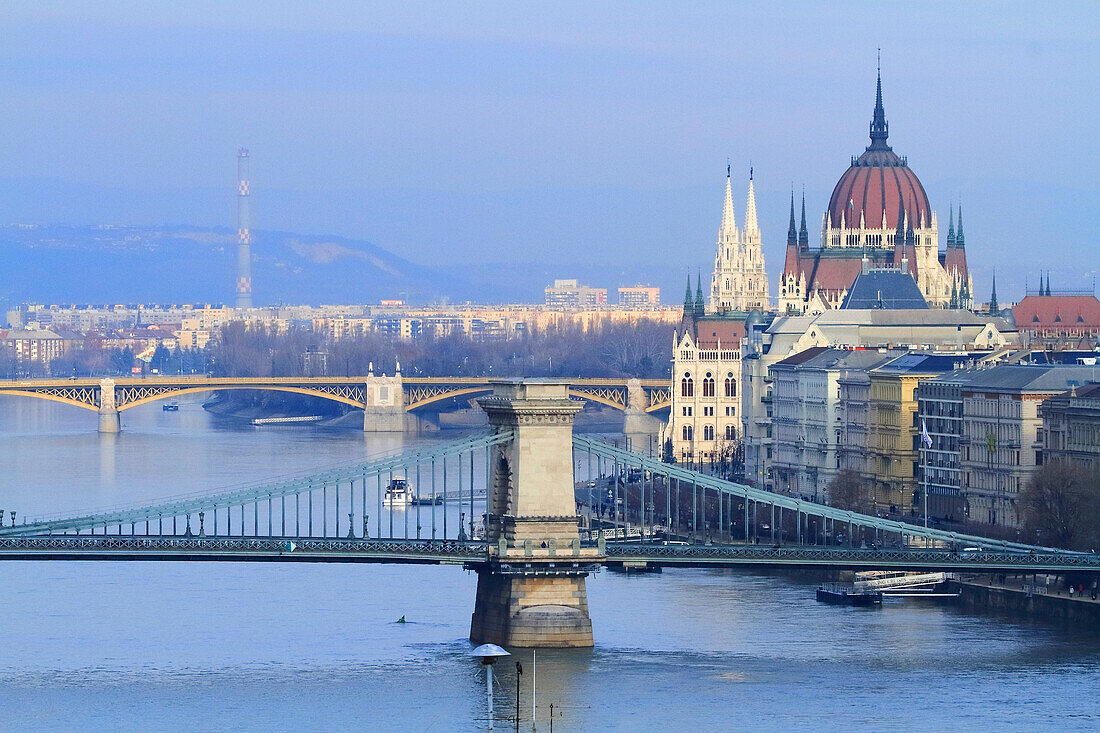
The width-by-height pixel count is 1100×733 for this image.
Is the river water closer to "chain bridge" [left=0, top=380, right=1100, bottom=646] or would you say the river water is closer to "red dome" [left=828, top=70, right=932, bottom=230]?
"chain bridge" [left=0, top=380, right=1100, bottom=646]

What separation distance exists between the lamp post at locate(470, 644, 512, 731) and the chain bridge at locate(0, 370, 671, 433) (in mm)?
71645

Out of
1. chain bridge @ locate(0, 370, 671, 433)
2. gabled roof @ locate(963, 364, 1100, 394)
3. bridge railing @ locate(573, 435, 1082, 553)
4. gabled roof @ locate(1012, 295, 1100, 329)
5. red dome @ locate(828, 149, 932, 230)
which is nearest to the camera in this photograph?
bridge railing @ locate(573, 435, 1082, 553)

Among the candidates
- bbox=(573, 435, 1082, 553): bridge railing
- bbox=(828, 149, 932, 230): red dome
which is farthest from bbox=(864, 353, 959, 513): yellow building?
bbox=(828, 149, 932, 230): red dome

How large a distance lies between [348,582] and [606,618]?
731 centimetres

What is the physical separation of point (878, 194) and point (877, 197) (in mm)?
176

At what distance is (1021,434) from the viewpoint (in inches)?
2469

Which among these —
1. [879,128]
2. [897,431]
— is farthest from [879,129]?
[897,431]

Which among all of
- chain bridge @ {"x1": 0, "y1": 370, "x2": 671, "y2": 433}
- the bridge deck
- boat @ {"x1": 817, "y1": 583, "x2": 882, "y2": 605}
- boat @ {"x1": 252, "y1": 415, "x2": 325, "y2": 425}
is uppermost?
chain bridge @ {"x1": 0, "y1": 370, "x2": 671, "y2": 433}

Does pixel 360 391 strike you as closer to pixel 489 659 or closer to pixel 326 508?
pixel 326 508

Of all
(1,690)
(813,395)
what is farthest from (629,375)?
(1,690)

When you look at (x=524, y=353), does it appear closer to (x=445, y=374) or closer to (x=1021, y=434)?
(x=445, y=374)

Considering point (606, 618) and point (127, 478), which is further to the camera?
point (127, 478)

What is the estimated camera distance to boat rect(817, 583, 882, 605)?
5312 centimetres

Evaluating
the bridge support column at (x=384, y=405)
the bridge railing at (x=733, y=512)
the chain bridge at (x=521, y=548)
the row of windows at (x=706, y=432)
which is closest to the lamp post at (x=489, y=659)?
the chain bridge at (x=521, y=548)
